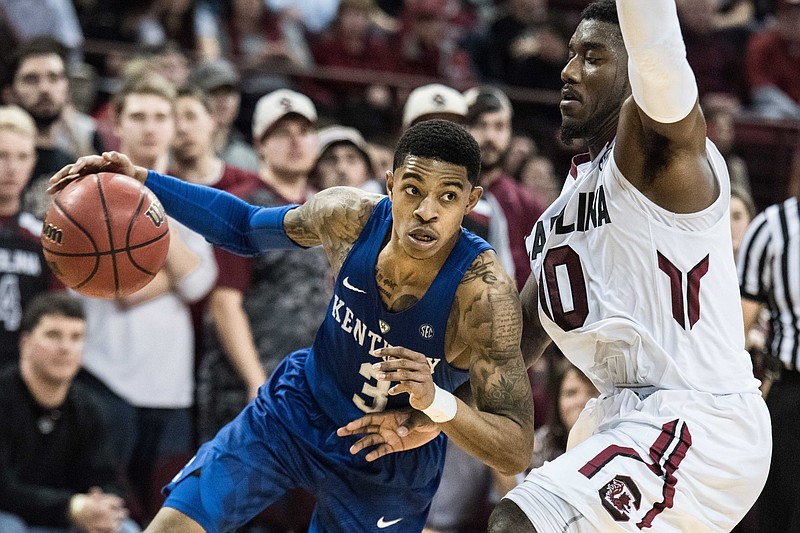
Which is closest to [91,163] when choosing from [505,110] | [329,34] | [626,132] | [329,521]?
[329,521]

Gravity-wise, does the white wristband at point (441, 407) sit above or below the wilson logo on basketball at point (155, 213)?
below

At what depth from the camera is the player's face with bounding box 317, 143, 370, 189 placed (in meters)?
7.47

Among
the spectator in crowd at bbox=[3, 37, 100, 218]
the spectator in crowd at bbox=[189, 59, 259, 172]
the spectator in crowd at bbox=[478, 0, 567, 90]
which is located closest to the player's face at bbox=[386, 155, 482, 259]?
the spectator in crowd at bbox=[3, 37, 100, 218]

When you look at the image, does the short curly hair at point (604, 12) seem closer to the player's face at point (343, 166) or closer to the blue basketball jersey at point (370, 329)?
the blue basketball jersey at point (370, 329)

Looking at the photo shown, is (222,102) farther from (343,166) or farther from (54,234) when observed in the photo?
(54,234)

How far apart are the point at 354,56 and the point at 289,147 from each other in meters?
3.86

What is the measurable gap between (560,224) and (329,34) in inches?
286

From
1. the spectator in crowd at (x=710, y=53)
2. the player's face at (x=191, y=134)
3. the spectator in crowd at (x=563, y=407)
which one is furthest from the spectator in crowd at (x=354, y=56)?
the spectator in crowd at (x=563, y=407)

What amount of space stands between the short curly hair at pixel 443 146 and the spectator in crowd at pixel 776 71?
25.7 ft

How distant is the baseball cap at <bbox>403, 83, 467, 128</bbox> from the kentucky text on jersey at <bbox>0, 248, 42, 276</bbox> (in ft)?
7.68

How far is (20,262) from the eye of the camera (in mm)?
6879

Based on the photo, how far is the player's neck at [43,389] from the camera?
654 centimetres

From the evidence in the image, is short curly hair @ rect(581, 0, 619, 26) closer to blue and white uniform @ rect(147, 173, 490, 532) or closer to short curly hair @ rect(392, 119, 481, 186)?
short curly hair @ rect(392, 119, 481, 186)

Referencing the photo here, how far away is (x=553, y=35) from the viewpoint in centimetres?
1089
